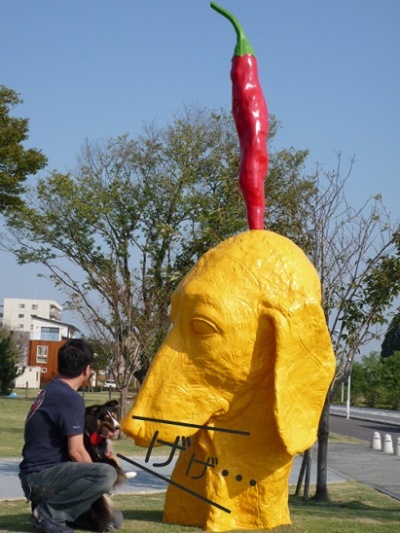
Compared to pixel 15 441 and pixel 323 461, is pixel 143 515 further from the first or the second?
pixel 15 441

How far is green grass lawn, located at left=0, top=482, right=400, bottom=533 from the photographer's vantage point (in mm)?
6574

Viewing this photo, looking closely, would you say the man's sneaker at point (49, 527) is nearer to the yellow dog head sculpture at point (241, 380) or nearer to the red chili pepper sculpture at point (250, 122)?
the yellow dog head sculpture at point (241, 380)

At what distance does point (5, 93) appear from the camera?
22562 mm

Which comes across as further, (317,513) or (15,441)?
(15,441)

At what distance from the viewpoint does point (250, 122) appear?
294 inches

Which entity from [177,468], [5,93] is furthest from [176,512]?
[5,93]

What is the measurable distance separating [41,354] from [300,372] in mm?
67648

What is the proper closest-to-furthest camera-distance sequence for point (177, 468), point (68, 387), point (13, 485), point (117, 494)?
point (68, 387) < point (177, 468) < point (117, 494) < point (13, 485)

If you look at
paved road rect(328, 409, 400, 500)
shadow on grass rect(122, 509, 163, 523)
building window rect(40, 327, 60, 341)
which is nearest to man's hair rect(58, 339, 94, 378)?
shadow on grass rect(122, 509, 163, 523)

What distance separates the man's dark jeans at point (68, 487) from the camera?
5297mm

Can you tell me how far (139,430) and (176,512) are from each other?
3.81 ft

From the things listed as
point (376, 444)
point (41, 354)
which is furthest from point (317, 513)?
point (41, 354)

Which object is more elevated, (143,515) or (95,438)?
(95,438)

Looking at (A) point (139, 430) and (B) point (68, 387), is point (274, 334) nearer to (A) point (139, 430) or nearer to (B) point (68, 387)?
(A) point (139, 430)
